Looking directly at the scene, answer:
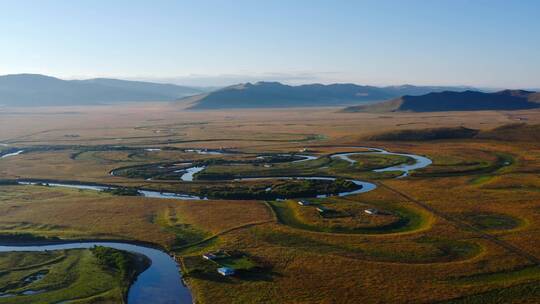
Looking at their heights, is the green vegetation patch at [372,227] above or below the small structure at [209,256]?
above

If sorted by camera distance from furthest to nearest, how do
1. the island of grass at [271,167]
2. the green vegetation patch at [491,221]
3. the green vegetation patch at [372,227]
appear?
the island of grass at [271,167] < the green vegetation patch at [491,221] < the green vegetation patch at [372,227]

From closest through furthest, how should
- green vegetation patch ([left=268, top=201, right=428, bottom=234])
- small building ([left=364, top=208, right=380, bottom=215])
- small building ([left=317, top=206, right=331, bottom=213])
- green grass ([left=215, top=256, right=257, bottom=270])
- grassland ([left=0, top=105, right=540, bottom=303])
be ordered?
1. grassland ([left=0, top=105, right=540, bottom=303])
2. green grass ([left=215, top=256, right=257, bottom=270])
3. green vegetation patch ([left=268, top=201, right=428, bottom=234])
4. small building ([left=364, top=208, right=380, bottom=215])
5. small building ([left=317, top=206, right=331, bottom=213])

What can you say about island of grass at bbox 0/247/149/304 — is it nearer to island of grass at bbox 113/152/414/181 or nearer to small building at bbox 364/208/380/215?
small building at bbox 364/208/380/215

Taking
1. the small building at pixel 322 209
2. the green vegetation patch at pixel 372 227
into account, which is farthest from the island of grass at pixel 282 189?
the small building at pixel 322 209

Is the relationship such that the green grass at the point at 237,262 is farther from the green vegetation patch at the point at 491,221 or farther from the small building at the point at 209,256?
the green vegetation patch at the point at 491,221

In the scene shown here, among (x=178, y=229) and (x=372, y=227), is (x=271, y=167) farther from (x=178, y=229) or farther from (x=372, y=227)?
(x=372, y=227)

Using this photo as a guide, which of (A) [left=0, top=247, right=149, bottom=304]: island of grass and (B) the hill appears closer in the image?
(A) [left=0, top=247, right=149, bottom=304]: island of grass

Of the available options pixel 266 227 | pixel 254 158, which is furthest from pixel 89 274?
pixel 254 158

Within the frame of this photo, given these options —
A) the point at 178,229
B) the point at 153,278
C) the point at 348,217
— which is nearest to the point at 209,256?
the point at 153,278

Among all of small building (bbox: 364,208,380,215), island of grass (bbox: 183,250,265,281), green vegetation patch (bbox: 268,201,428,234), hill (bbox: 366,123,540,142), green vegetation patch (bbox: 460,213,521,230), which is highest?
hill (bbox: 366,123,540,142)

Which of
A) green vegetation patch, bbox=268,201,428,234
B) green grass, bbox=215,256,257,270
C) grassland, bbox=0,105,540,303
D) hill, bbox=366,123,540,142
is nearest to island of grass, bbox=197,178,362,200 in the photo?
grassland, bbox=0,105,540,303
